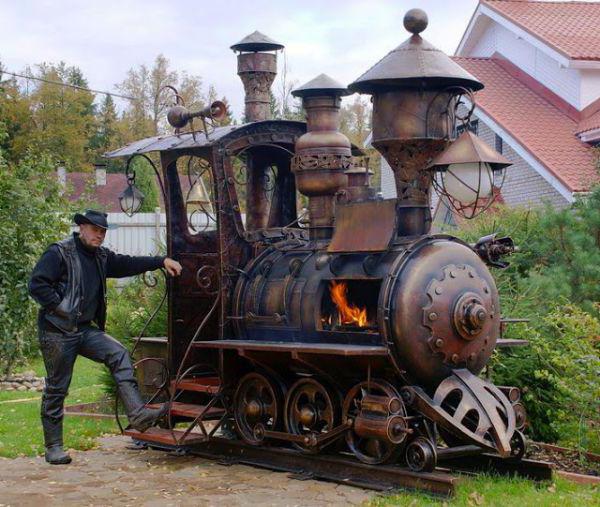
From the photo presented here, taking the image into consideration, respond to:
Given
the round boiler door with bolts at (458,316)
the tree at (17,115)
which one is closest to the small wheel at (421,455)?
the round boiler door with bolts at (458,316)

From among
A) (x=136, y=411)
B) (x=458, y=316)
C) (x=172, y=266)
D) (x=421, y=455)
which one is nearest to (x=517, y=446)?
(x=421, y=455)

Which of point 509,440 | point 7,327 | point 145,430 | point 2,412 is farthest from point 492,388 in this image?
point 7,327

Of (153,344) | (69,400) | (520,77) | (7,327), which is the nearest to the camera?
(153,344)

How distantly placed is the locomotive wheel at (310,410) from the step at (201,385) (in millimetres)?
804

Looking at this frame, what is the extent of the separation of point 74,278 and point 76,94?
37605 millimetres

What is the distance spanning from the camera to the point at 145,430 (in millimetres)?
8367

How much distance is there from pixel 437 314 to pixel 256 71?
3859 mm

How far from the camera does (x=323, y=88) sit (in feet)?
27.6

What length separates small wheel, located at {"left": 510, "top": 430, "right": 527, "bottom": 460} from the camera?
745 centimetres

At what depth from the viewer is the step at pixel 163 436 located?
27.7 ft

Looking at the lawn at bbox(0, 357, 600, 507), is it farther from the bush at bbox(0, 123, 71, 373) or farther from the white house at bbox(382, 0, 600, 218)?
the white house at bbox(382, 0, 600, 218)

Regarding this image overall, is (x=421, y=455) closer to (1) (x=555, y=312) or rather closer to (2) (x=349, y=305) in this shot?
(2) (x=349, y=305)

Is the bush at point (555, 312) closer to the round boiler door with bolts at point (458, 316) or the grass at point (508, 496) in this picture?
the round boiler door with bolts at point (458, 316)

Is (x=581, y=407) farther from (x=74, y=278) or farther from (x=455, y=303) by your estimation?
(x=74, y=278)
